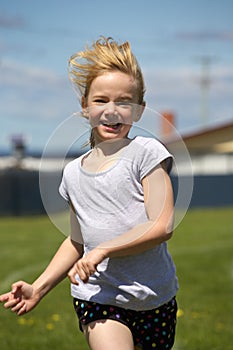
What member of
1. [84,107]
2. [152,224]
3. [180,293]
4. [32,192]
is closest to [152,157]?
[152,224]

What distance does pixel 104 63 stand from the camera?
12.0ft

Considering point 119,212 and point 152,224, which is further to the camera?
point 119,212

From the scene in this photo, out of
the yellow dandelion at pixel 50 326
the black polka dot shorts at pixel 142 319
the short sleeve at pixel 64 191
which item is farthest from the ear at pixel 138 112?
the yellow dandelion at pixel 50 326

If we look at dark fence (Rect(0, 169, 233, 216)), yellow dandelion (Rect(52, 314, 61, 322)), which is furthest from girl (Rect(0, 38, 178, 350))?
dark fence (Rect(0, 169, 233, 216))

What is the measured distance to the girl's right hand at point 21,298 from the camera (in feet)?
12.3

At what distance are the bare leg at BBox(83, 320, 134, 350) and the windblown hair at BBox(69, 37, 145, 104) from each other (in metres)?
0.96

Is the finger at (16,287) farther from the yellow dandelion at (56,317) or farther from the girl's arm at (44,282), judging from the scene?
the yellow dandelion at (56,317)

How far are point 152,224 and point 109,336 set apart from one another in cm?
51

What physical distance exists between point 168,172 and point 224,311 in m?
5.49

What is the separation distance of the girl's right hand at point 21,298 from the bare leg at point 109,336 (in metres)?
0.31

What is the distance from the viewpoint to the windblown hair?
3650 mm

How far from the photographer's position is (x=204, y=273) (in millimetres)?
13180

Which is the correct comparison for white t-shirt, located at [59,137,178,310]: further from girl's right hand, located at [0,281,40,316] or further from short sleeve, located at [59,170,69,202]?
girl's right hand, located at [0,281,40,316]

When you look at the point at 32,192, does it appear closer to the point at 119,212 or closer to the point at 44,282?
the point at 44,282
